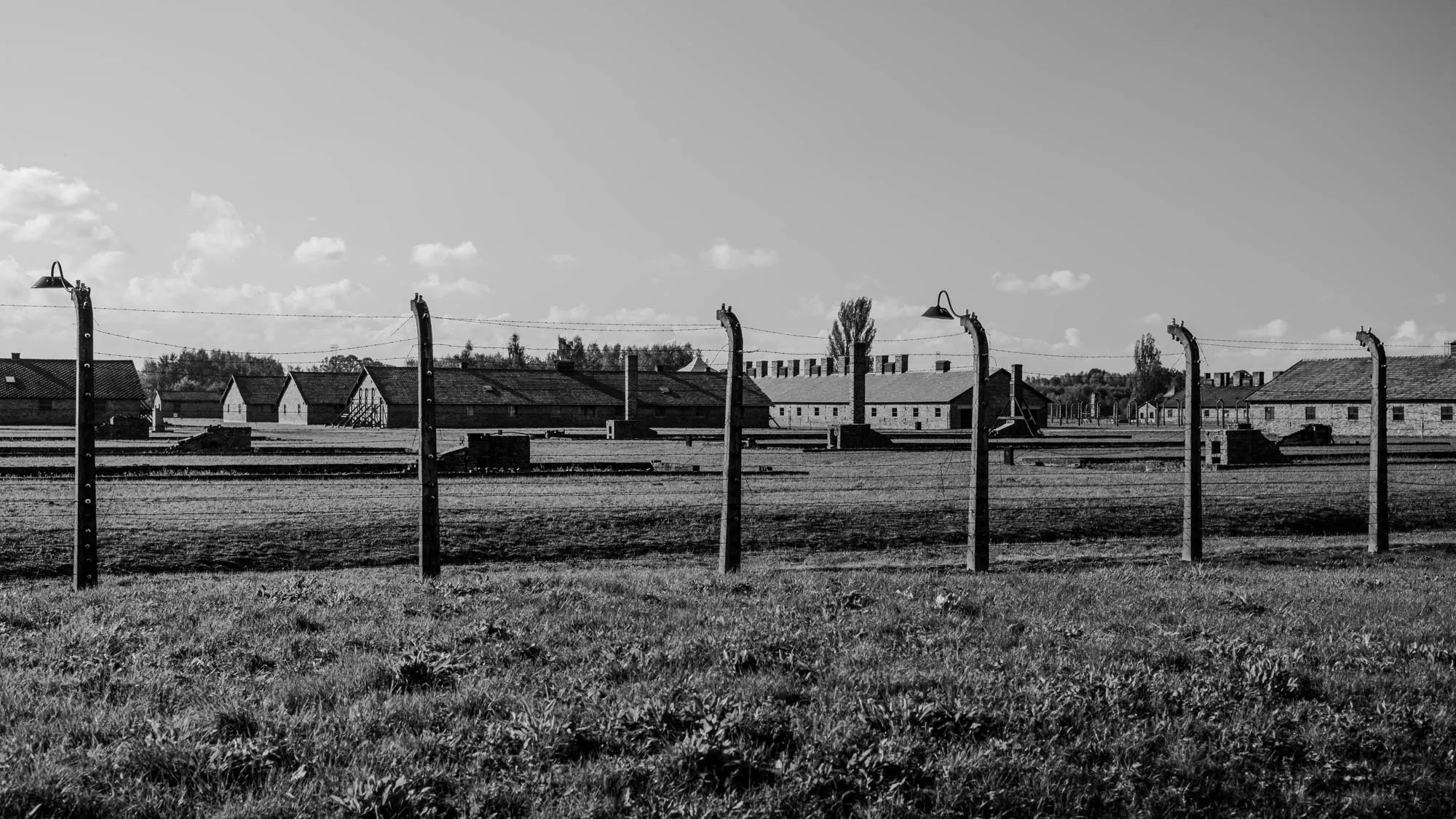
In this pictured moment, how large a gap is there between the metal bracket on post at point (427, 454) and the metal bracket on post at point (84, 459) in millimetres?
3351

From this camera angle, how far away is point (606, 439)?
6147cm

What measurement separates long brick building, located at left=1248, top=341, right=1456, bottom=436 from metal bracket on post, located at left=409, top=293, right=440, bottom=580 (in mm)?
71261

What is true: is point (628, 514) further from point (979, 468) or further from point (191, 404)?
point (191, 404)

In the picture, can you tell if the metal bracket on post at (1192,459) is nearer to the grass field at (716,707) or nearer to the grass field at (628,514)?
the grass field at (628,514)

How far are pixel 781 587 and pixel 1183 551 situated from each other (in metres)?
Result: 9.21

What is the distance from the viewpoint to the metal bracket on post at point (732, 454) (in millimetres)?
12984

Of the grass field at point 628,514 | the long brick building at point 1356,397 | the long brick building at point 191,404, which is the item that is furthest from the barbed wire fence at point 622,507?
the long brick building at point 191,404

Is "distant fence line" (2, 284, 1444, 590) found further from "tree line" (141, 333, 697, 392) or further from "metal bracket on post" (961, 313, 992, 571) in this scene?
"tree line" (141, 333, 697, 392)

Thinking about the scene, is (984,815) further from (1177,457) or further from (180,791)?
(1177,457)

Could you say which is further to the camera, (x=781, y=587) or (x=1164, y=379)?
(x=1164, y=379)

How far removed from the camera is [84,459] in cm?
1210

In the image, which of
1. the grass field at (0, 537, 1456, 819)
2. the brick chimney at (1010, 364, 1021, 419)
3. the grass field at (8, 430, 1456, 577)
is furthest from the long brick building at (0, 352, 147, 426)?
the grass field at (0, 537, 1456, 819)

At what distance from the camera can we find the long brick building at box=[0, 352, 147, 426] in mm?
82500

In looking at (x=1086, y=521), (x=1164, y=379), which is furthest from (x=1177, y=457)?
(x=1164, y=379)
